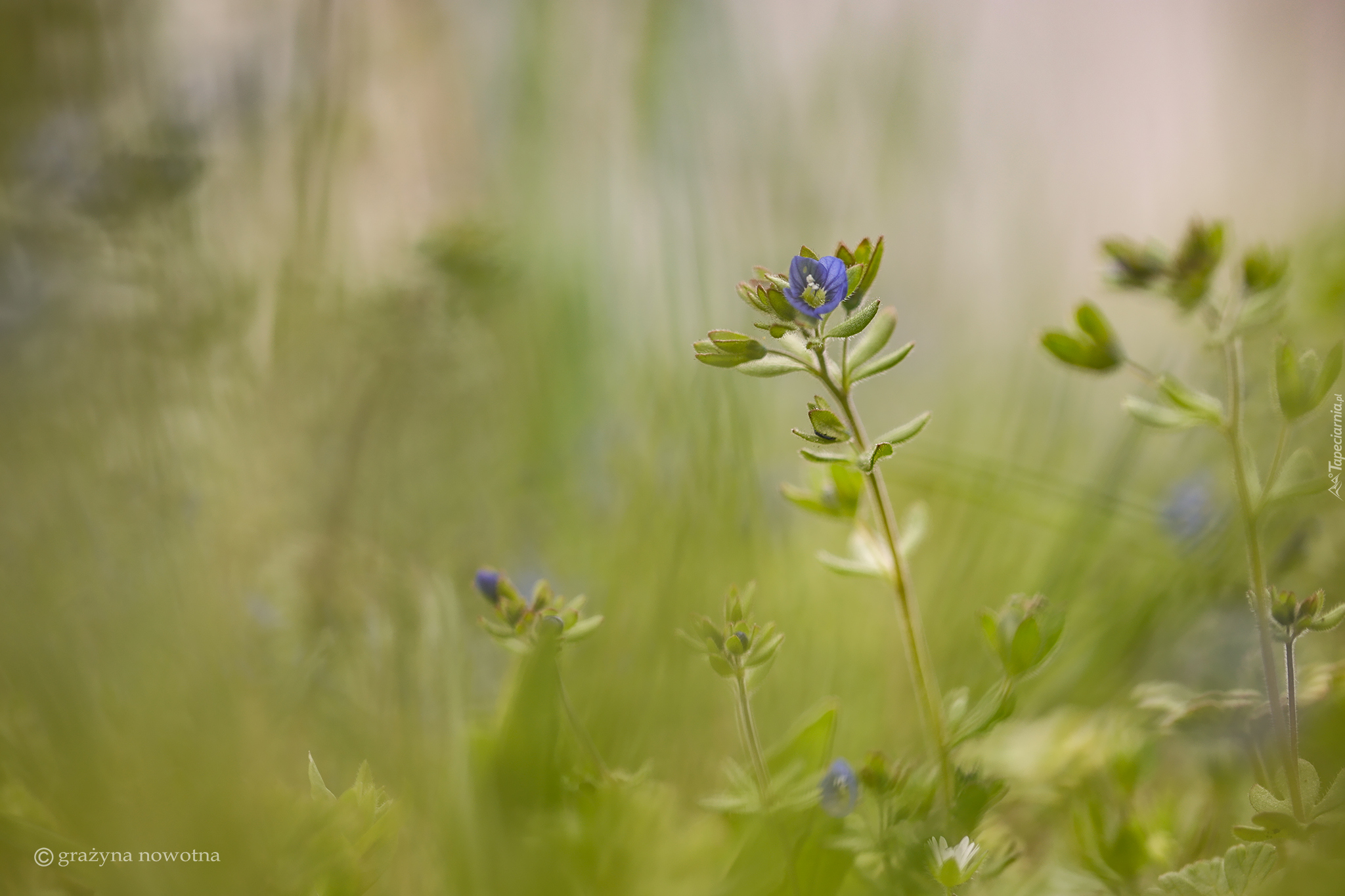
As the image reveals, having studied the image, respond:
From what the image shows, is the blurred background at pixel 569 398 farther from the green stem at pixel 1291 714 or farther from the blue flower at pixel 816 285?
the blue flower at pixel 816 285

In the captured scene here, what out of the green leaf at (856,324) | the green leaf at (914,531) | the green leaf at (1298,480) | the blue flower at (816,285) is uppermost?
the blue flower at (816,285)

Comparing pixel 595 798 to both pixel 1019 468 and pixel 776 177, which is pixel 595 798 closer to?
pixel 1019 468

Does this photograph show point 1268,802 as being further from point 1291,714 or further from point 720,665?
point 720,665

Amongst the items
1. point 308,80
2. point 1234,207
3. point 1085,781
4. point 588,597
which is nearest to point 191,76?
point 308,80

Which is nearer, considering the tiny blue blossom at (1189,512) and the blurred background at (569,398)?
the blurred background at (569,398)

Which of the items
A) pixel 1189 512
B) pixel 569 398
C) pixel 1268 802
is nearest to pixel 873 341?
pixel 1268 802

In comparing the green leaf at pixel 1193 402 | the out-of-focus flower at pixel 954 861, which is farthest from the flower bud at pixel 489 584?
the green leaf at pixel 1193 402
